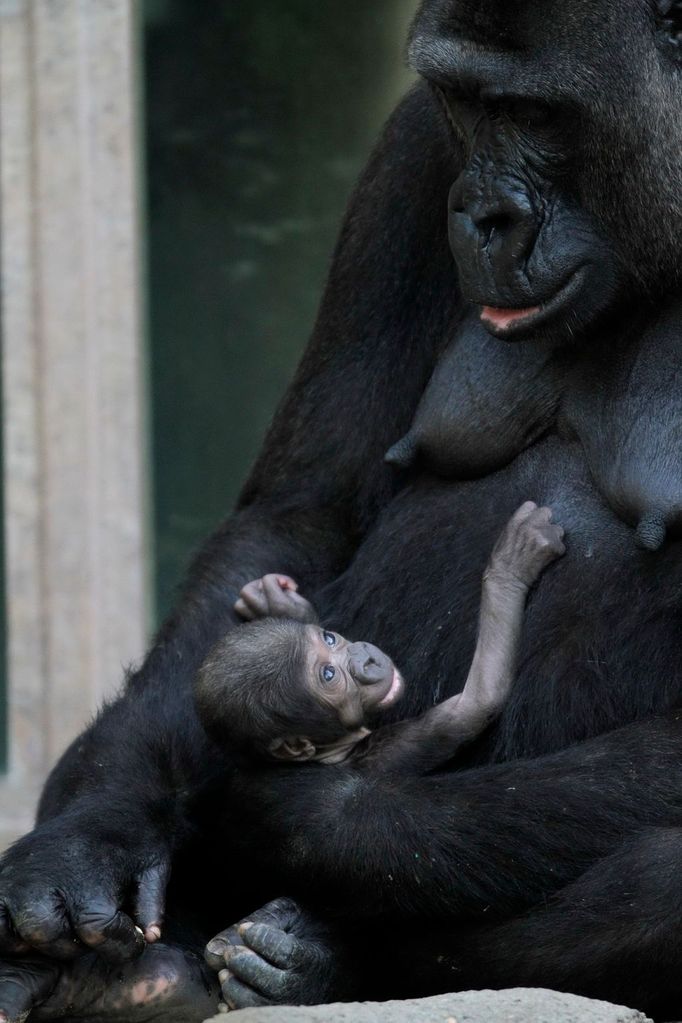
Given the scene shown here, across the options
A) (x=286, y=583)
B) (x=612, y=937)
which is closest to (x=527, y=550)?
(x=286, y=583)

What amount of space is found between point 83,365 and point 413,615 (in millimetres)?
2629

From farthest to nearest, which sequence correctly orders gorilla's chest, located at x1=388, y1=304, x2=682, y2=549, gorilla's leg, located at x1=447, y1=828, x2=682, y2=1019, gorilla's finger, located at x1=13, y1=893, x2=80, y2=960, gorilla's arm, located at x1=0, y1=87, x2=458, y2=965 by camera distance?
gorilla's arm, located at x1=0, y1=87, x2=458, y2=965, gorilla's chest, located at x1=388, y1=304, x2=682, y2=549, gorilla's finger, located at x1=13, y1=893, x2=80, y2=960, gorilla's leg, located at x1=447, y1=828, x2=682, y2=1019

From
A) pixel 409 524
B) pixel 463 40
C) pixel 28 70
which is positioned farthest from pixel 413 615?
pixel 28 70

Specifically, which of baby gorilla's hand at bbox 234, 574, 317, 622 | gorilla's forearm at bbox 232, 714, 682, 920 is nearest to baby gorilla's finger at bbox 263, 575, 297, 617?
baby gorilla's hand at bbox 234, 574, 317, 622

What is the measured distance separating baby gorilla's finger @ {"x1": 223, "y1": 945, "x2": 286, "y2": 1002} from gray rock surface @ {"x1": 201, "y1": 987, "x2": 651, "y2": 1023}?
0.33 m

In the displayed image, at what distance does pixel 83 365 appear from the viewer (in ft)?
18.8

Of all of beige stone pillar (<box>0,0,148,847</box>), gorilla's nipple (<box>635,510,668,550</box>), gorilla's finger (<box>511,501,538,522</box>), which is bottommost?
beige stone pillar (<box>0,0,148,847</box>)

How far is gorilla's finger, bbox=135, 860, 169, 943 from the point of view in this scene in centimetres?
294

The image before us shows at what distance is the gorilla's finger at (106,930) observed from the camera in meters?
2.83

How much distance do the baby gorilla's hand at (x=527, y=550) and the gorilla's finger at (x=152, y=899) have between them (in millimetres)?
704

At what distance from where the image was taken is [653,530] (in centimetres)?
300

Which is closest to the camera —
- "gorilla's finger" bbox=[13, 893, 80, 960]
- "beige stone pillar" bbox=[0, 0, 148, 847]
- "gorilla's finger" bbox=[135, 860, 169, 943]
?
"gorilla's finger" bbox=[13, 893, 80, 960]

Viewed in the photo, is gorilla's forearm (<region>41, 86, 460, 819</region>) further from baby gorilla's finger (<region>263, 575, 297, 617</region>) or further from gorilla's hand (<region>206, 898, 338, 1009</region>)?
gorilla's hand (<region>206, 898, 338, 1009</region>)

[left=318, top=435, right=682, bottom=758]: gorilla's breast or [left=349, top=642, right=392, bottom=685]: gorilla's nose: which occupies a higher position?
[left=318, top=435, right=682, bottom=758]: gorilla's breast
